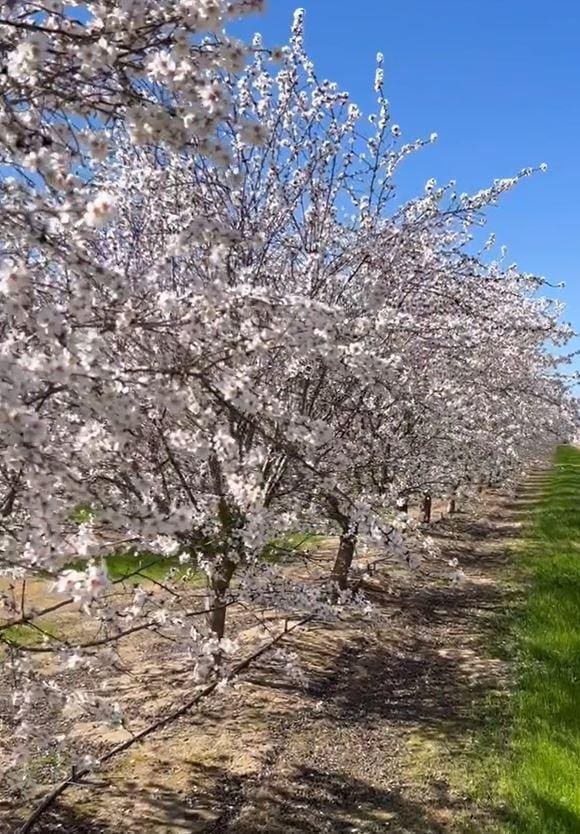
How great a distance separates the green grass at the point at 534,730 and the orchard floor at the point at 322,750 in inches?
5.9

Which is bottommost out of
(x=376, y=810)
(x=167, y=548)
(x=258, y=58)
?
(x=376, y=810)

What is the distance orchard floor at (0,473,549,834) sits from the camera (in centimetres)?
588

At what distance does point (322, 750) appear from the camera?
704 centimetres

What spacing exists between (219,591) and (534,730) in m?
3.31

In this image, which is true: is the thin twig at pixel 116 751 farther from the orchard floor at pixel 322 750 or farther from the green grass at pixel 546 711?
the green grass at pixel 546 711

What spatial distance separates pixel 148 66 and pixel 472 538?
1751 cm

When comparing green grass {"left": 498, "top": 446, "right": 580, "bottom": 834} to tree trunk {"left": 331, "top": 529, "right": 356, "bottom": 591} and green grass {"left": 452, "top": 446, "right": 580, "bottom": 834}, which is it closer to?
green grass {"left": 452, "top": 446, "right": 580, "bottom": 834}

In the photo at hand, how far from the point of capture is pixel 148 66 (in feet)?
10.6

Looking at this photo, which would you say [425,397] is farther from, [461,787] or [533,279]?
[461,787]

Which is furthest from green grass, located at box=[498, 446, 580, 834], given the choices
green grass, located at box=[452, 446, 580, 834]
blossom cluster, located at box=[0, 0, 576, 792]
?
blossom cluster, located at box=[0, 0, 576, 792]

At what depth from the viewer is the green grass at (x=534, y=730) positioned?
5641mm

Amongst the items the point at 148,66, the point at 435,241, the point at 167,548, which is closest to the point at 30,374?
the point at 148,66

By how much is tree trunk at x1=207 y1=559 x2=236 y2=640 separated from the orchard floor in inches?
28.7

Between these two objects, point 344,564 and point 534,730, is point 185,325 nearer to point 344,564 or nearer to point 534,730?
point 534,730
